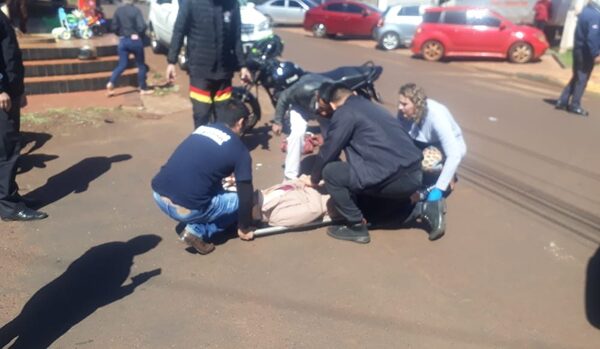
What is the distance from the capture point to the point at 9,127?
16.6 feet

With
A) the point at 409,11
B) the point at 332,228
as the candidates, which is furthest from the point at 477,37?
the point at 332,228

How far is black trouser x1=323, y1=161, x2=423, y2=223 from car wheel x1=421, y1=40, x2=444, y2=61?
13012mm

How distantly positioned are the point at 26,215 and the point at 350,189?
9.48ft

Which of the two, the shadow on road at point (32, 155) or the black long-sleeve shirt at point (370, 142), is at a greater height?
the black long-sleeve shirt at point (370, 142)

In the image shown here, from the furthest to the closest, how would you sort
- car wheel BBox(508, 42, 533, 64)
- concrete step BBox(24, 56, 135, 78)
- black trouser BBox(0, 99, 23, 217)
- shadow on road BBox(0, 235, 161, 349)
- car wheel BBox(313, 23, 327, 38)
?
1. car wheel BBox(313, 23, 327, 38)
2. car wheel BBox(508, 42, 533, 64)
3. concrete step BBox(24, 56, 135, 78)
4. black trouser BBox(0, 99, 23, 217)
5. shadow on road BBox(0, 235, 161, 349)

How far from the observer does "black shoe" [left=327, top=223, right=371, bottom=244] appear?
4.91 m

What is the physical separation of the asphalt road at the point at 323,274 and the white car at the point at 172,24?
6.63m

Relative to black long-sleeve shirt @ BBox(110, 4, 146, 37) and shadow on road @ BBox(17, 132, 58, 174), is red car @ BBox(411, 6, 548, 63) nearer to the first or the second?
black long-sleeve shirt @ BBox(110, 4, 146, 37)

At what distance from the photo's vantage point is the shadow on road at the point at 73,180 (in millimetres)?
5664

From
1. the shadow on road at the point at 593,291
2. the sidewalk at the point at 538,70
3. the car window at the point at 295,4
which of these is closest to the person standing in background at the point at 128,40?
the shadow on road at the point at 593,291

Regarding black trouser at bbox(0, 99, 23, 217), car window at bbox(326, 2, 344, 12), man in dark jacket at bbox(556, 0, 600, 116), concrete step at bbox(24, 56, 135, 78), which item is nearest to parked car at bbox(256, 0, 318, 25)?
car window at bbox(326, 2, 344, 12)

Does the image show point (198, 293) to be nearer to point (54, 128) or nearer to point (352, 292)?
point (352, 292)

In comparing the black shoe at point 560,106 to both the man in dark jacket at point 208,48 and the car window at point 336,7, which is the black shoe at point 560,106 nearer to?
the man in dark jacket at point 208,48

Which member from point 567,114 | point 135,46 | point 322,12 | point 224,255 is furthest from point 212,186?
point 322,12
